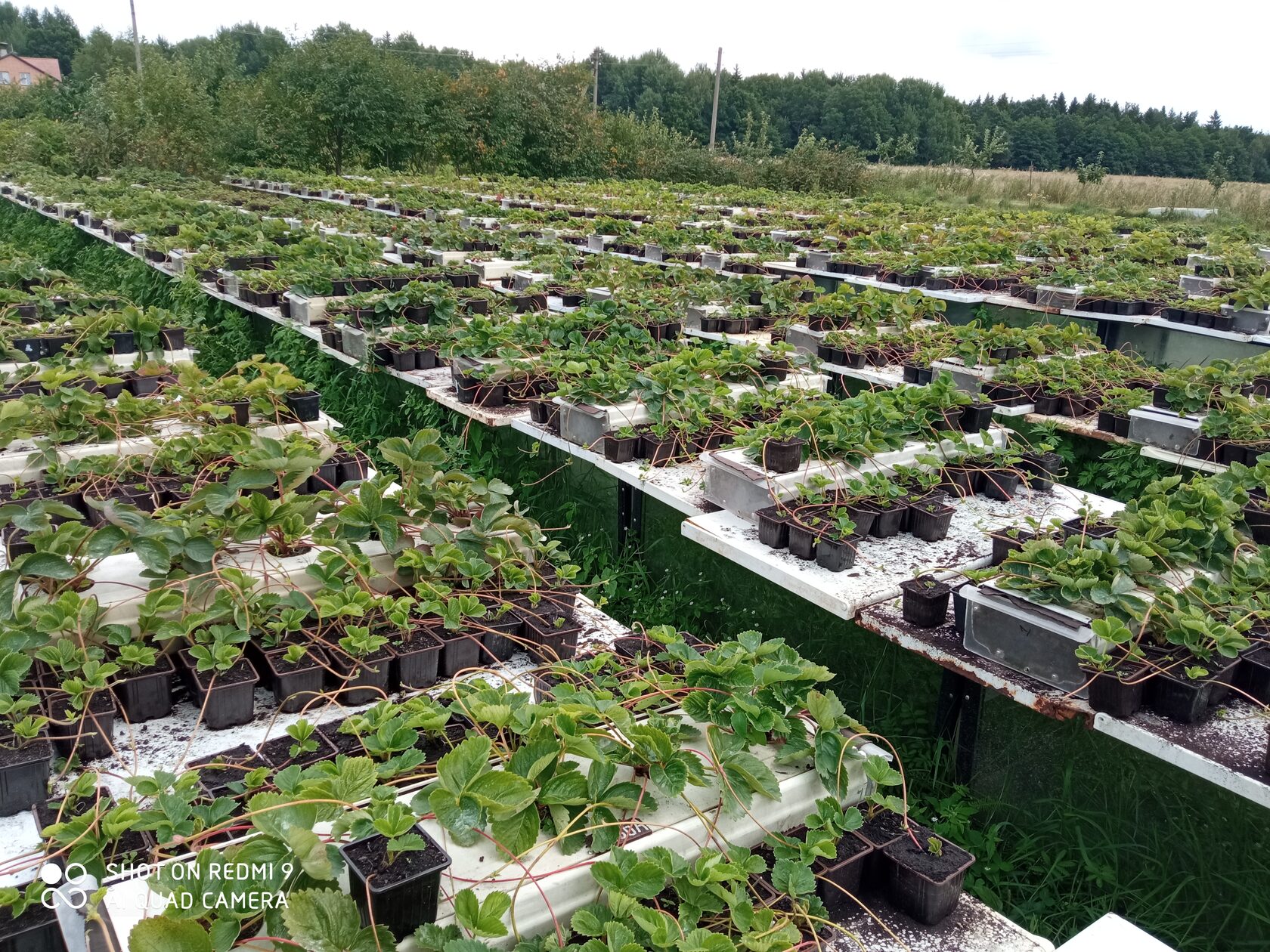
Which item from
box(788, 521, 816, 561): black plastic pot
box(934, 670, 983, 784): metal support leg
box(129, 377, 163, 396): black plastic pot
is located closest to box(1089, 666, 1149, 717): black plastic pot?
box(934, 670, 983, 784): metal support leg

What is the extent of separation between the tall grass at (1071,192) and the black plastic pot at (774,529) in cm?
1858

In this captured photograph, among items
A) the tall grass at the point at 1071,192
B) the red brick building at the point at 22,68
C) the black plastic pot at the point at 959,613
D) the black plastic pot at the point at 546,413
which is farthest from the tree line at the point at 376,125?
the red brick building at the point at 22,68

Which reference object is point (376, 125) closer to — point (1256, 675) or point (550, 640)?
point (550, 640)

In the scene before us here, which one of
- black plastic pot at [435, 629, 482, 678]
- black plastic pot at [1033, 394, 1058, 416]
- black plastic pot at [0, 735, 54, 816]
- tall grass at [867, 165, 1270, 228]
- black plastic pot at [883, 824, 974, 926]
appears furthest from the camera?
tall grass at [867, 165, 1270, 228]

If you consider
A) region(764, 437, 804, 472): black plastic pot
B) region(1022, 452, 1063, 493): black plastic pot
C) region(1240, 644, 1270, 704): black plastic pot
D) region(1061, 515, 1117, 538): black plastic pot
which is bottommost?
region(1240, 644, 1270, 704): black plastic pot

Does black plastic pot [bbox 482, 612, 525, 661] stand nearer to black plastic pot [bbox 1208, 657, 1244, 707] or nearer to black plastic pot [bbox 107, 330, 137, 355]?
black plastic pot [bbox 1208, 657, 1244, 707]

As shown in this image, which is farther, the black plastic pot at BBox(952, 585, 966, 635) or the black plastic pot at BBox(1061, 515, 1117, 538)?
the black plastic pot at BBox(1061, 515, 1117, 538)

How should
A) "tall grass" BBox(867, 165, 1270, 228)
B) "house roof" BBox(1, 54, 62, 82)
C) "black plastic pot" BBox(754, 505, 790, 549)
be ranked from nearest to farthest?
"black plastic pot" BBox(754, 505, 790, 549)
"tall grass" BBox(867, 165, 1270, 228)
"house roof" BBox(1, 54, 62, 82)

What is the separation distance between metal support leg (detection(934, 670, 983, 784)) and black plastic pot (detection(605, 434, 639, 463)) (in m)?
1.63

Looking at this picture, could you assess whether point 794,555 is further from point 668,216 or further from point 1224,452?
point 668,216

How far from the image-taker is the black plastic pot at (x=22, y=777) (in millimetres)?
1774

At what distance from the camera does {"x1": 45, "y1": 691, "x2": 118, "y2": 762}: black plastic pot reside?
6.46ft

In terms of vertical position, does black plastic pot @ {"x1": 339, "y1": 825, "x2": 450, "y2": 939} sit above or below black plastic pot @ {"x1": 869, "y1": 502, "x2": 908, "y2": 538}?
above

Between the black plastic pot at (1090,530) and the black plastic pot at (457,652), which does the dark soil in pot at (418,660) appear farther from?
the black plastic pot at (1090,530)
